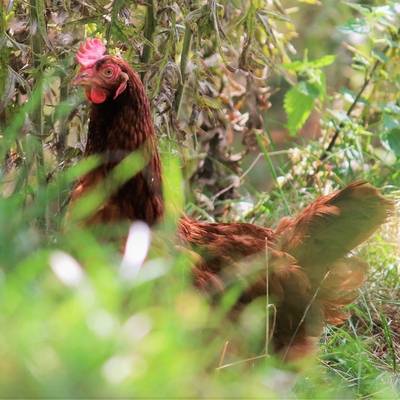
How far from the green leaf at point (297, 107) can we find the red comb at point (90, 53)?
1.99 m

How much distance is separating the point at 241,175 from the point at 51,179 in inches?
67.3

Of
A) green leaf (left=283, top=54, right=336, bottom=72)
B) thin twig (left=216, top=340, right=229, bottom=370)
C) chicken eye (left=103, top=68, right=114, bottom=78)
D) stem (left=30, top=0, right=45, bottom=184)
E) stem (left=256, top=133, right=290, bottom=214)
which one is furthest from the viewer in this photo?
green leaf (left=283, top=54, right=336, bottom=72)

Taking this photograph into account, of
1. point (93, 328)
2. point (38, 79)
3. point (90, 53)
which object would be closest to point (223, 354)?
point (93, 328)

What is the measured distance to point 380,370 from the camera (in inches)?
159

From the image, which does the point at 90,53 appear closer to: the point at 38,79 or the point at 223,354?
the point at 38,79

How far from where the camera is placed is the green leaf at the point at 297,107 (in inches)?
219

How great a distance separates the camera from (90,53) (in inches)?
146

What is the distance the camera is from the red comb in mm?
3658

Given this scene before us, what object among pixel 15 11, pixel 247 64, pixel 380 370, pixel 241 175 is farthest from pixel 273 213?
pixel 15 11

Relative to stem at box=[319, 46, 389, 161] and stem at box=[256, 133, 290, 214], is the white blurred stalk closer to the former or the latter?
stem at box=[256, 133, 290, 214]

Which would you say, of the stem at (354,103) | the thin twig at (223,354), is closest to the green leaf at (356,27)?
the stem at (354,103)

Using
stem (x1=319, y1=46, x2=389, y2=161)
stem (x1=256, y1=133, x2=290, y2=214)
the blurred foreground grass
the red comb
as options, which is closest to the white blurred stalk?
the blurred foreground grass

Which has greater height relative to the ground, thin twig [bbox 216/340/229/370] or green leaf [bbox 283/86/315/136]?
thin twig [bbox 216/340/229/370]

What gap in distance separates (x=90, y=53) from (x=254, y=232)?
0.95 meters
